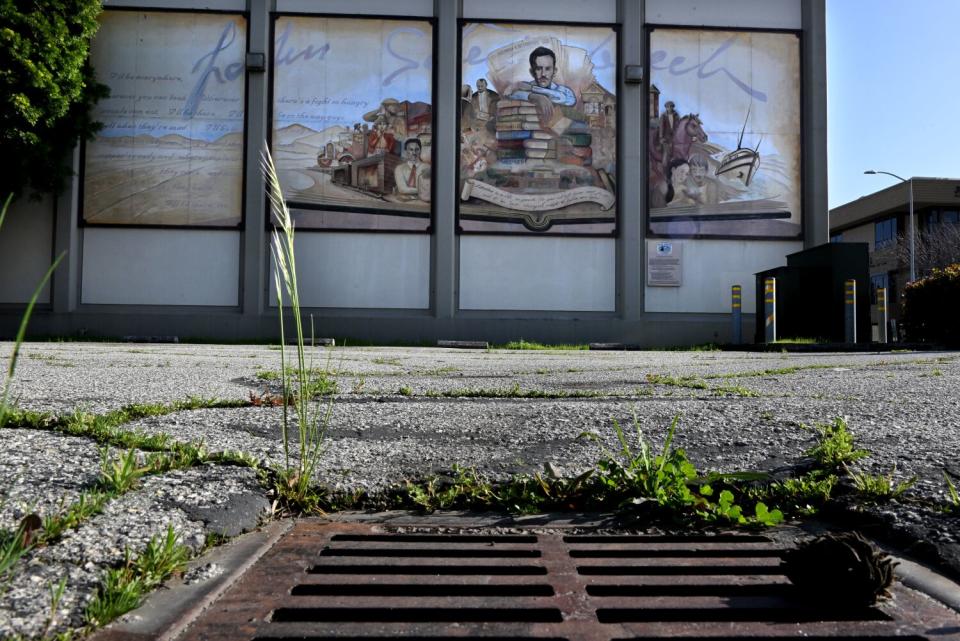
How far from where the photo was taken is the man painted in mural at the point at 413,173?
16.7 metres

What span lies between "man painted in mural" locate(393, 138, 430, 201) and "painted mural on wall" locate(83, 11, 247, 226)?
12.7 feet

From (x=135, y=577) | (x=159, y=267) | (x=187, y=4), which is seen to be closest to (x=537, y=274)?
(x=159, y=267)

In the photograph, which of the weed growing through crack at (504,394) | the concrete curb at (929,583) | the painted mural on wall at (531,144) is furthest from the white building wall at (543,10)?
the concrete curb at (929,583)

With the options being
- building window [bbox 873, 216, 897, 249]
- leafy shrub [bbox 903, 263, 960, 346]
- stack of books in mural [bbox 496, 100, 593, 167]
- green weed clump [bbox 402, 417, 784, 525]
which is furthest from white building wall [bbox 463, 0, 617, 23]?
building window [bbox 873, 216, 897, 249]

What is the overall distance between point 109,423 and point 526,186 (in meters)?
15.1

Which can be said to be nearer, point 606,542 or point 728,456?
Answer: point 606,542

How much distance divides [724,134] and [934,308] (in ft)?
20.1

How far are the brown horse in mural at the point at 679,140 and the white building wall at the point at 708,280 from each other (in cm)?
197

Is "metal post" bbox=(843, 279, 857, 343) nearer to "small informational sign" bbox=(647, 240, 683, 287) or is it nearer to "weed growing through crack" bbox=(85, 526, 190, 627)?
"small informational sign" bbox=(647, 240, 683, 287)

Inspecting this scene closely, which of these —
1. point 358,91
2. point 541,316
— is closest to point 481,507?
point 541,316

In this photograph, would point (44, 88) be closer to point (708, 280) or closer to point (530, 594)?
point (708, 280)

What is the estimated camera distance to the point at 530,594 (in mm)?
1255

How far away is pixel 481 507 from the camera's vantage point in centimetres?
177

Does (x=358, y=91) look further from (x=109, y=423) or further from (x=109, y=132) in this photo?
(x=109, y=423)
